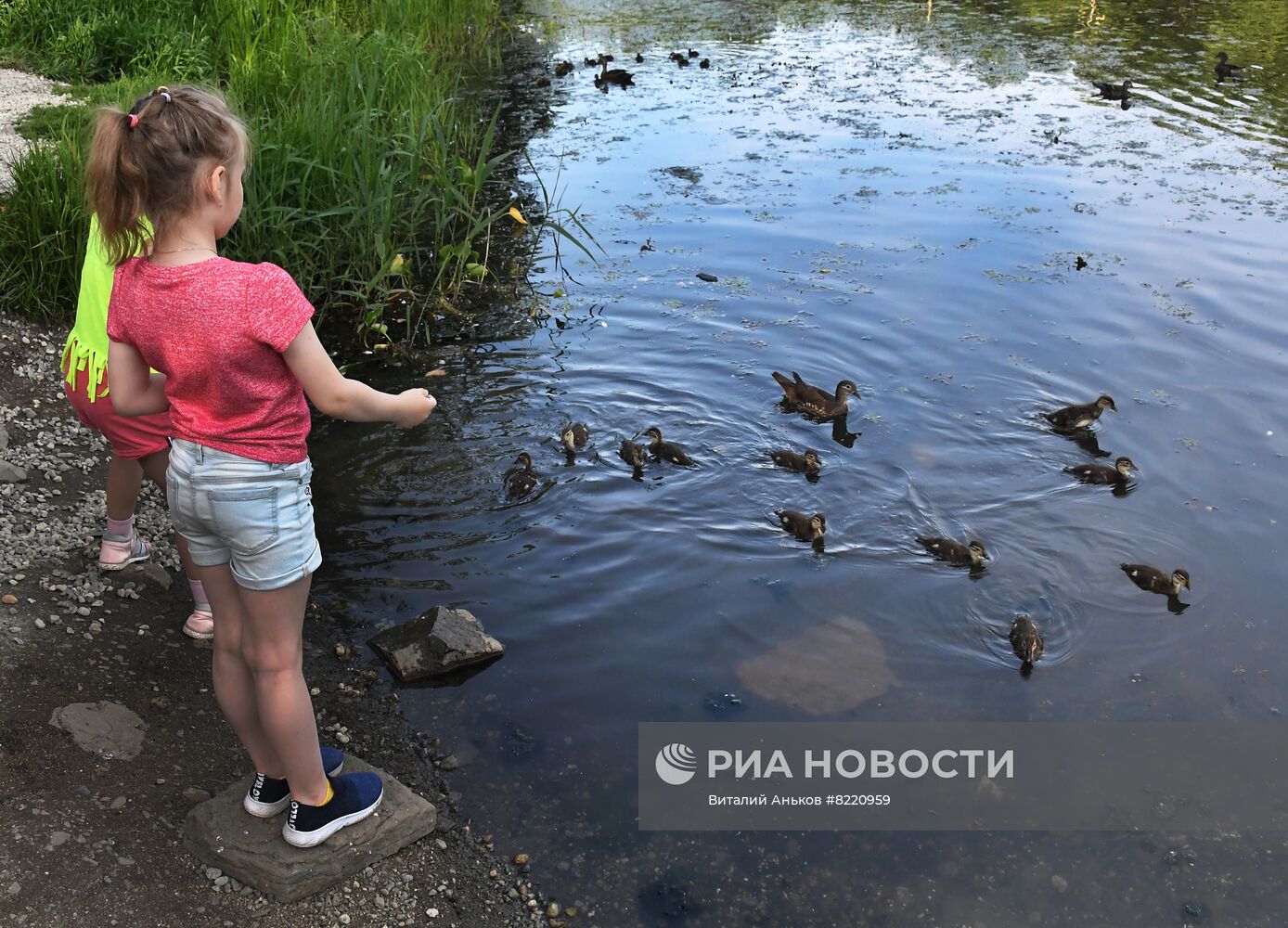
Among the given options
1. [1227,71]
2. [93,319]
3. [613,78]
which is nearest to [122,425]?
[93,319]

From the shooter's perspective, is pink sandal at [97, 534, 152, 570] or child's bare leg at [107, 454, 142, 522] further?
pink sandal at [97, 534, 152, 570]

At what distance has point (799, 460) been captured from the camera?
7598 millimetres

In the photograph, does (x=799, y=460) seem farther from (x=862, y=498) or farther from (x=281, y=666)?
(x=281, y=666)

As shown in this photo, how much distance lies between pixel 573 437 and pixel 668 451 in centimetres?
68

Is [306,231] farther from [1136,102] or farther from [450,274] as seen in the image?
[1136,102]

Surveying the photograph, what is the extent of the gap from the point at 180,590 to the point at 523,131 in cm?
1124

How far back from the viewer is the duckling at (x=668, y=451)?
25.0ft

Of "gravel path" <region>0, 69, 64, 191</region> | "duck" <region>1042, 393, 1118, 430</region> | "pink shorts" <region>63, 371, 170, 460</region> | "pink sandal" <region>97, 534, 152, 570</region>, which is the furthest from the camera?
"gravel path" <region>0, 69, 64, 191</region>

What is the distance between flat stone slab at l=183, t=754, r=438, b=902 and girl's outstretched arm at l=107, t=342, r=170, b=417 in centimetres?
150

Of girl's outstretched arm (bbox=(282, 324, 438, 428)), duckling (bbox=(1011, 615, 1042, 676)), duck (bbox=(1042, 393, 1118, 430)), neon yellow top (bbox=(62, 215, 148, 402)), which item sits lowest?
duckling (bbox=(1011, 615, 1042, 676))

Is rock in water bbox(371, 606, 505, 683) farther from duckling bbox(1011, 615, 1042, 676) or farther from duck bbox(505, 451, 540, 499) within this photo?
duckling bbox(1011, 615, 1042, 676)

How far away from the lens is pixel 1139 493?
7.44m

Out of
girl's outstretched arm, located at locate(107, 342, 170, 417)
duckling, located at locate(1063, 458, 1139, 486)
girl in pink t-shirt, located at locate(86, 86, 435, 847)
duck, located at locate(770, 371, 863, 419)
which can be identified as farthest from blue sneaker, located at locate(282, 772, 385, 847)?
duckling, located at locate(1063, 458, 1139, 486)

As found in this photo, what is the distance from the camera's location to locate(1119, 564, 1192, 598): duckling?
6332 millimetres
